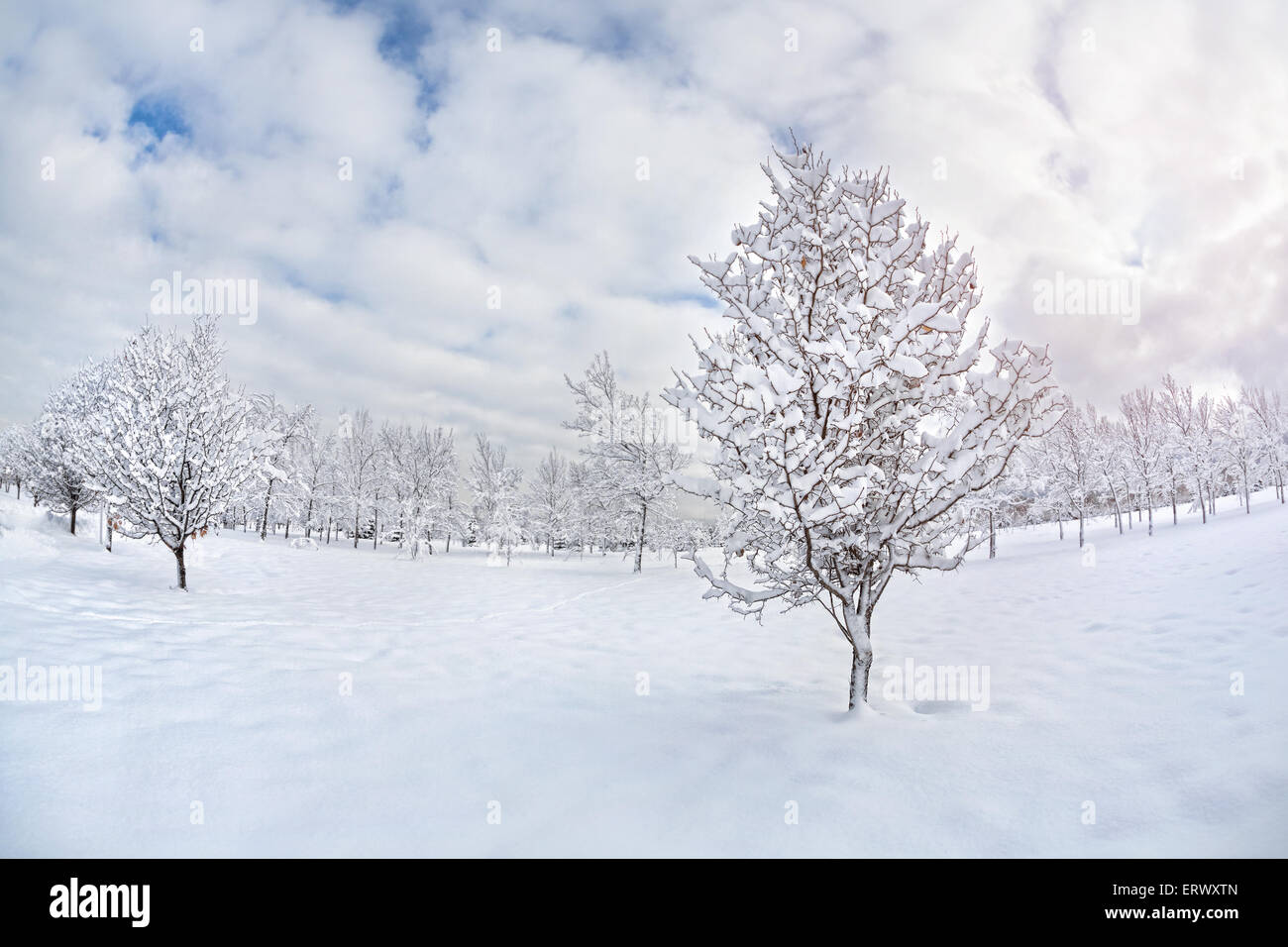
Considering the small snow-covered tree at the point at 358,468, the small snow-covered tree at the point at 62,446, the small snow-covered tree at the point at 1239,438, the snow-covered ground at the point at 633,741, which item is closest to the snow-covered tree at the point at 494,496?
the small snow-covered tree at the point at 358,468

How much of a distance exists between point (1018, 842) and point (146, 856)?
474 cm

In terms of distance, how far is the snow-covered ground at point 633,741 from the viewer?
9.55 ft

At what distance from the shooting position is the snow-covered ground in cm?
291

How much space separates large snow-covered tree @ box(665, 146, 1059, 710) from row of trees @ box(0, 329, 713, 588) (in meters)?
0.89

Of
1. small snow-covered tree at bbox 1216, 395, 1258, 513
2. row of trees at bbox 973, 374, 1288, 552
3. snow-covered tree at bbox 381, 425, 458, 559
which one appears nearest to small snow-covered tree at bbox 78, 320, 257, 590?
snow-covered tree at bbox 381, 425, 458, 559

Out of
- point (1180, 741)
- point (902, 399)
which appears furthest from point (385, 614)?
point (1180, 741)

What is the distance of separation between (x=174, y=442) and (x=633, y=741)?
13442mm

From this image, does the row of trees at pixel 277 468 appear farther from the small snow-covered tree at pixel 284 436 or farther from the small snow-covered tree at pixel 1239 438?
the small snow-covered tree at pixel 1239 438

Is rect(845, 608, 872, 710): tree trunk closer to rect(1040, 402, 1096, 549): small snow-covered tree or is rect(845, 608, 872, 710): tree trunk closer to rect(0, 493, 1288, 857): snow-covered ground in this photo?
rect(0, 493, 1288, 857): snow-covered ground

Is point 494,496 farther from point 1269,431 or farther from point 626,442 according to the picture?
point 1269,431

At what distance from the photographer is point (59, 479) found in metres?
20.6
